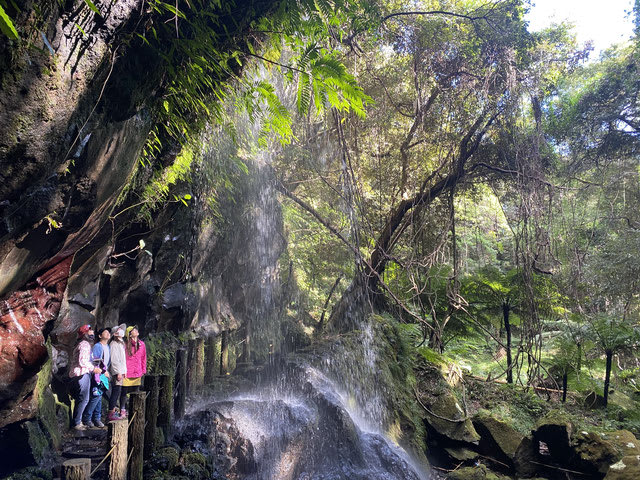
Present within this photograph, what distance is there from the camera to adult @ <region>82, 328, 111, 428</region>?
6.30 metres

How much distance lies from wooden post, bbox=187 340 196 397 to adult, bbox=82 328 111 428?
1.87 m

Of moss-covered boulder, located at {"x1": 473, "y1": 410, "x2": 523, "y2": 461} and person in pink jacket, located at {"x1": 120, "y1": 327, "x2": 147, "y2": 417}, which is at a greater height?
person in pink jacket, located at {"x1": 120, "y1": 327, "x2": 147, "y2": 417}

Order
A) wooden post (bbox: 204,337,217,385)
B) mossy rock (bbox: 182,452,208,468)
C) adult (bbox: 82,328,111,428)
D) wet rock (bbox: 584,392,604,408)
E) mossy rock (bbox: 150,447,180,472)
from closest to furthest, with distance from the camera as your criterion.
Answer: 1. mossy rock (bbox: 150,447,180,472)
2. mossy rock (bbox: 182,452,208,468)
3. adult (bbox: 82,328,111,428)
4. wet rock (bbox: 584,392,604,408)
5. wooden post (bbox: 204,337,217,385)

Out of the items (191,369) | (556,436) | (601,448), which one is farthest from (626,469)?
(191,369)

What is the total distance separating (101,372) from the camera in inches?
248

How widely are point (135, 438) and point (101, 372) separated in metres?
2.33

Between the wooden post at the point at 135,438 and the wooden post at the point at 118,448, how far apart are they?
35 cm

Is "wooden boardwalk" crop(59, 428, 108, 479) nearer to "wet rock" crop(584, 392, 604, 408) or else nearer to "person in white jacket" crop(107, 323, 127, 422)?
"person in white jacket" crop(107, 323, 127, 422)

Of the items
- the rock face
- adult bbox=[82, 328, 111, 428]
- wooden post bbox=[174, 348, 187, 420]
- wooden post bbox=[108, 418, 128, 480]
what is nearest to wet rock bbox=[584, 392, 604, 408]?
the rock face

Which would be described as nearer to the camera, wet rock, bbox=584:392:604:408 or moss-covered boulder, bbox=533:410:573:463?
moss-covered boulder, bbox=533:410:573:463

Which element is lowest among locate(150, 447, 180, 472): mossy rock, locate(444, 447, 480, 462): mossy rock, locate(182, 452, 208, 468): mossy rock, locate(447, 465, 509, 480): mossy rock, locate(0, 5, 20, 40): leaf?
locate(447, 465, 509, 480): mossy rock

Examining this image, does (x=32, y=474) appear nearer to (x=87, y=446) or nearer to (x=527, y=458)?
(x=87, y=446)

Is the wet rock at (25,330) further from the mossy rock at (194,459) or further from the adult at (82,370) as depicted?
the mossy rock at (194,459)

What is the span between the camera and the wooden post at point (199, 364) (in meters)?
9.20
